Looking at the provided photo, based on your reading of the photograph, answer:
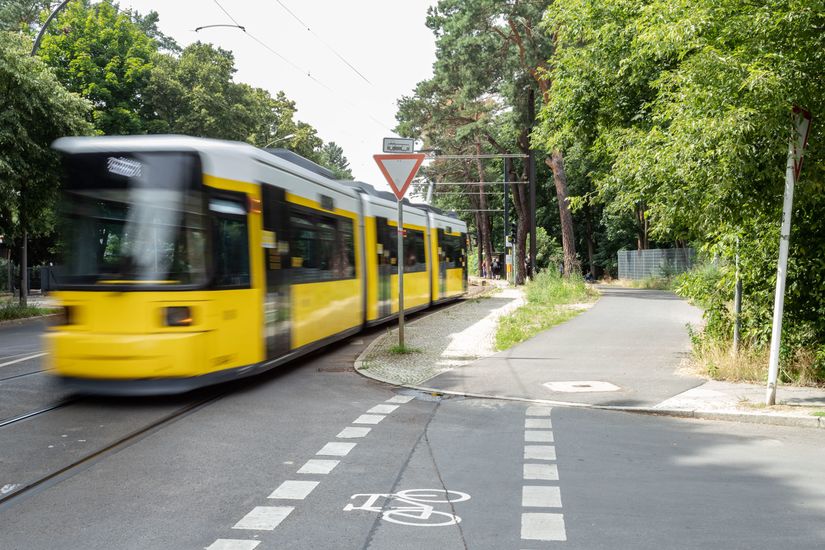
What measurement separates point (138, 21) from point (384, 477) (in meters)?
60.7

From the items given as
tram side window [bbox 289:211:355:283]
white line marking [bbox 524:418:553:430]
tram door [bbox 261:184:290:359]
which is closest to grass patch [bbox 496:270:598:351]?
tram side window [bbox 289:211:355:283]

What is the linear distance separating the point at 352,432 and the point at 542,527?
10.6 feet

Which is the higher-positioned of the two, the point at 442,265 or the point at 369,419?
the point at 442,265

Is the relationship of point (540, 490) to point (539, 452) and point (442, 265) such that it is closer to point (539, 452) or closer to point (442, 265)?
point (539, 452)

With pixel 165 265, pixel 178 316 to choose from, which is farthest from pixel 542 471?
pixel 165 265

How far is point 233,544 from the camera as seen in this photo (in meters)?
4.70

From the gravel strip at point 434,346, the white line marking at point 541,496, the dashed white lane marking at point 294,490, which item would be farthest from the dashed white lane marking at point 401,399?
the white line marking at point 541,496

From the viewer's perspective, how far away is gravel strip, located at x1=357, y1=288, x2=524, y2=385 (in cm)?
1233

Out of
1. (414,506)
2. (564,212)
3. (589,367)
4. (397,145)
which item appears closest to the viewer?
(414,506)

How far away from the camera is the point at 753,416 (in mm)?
8781

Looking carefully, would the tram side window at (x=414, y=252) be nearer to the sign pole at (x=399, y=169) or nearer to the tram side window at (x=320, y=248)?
the tram side window at (x=320, y=248)

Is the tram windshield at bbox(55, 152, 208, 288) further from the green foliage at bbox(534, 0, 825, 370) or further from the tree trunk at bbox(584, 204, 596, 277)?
the tree trunk at bbox(584, 204, 596, 277)

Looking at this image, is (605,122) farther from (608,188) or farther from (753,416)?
(753,416)

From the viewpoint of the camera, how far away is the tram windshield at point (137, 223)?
8.94 m
